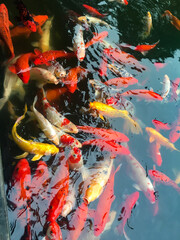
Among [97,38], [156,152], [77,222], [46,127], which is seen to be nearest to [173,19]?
[97,38]

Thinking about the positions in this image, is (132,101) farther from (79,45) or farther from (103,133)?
(79,45)

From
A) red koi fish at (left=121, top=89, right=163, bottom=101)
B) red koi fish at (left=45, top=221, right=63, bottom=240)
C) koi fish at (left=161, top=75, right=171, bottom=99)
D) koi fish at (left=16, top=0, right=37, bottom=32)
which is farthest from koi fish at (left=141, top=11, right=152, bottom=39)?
red koi fish at (left=45, top=221, right=63, bottom=240)

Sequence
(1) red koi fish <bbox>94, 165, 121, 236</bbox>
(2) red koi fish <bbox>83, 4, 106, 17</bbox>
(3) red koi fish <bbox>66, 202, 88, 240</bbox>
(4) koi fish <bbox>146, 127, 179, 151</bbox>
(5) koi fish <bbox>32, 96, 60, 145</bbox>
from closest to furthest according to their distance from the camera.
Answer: (3) red koi fish <bbox>66, 202, 88, 240</bbox> < (1) red koi fish <bbox>94, 165, 121, 236</bbox> < (5) koi fish <bbox>32, 96, 60, 145</bbox> < (4) koi fish <bbox>146, 127, 179, 151</bbox> < (2) red koi fish <bbox>83, 4, 106, 17</bbox>

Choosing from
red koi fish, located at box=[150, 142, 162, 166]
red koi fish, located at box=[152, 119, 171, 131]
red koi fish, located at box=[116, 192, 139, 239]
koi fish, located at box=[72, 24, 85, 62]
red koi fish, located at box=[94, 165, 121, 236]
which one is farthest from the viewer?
koi fish, located at box=[72, 24, 85, 62]

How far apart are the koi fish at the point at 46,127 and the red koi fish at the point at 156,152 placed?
4.09 ft

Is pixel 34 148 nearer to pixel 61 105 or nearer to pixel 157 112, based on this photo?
pixel 61 105

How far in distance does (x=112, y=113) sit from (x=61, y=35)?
1658 mm

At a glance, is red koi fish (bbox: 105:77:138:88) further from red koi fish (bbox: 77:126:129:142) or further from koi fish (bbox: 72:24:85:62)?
red koi fish (bbox: 77:126:129:142)

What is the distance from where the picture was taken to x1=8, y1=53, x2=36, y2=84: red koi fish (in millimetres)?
3096

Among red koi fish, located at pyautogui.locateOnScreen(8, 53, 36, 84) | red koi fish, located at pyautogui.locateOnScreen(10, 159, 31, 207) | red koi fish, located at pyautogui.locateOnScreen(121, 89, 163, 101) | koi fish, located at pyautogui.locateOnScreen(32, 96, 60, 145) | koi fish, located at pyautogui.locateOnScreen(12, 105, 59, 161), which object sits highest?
red koi fish, located at pyautogui.locateOnScreen(121, 89, 163, 101)

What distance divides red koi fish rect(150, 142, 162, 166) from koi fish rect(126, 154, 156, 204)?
0.26 metres

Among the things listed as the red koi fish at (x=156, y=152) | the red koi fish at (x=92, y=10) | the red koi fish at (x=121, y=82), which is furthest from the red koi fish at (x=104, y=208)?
the red koi fish at (x=92, y=10)

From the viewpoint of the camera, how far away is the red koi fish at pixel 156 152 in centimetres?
309

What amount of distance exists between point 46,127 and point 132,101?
54.0 inches
